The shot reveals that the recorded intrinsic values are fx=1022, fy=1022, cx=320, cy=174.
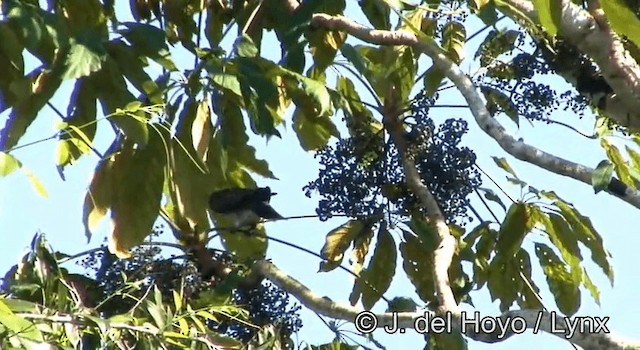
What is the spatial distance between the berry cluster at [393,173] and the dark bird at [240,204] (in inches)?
11.3

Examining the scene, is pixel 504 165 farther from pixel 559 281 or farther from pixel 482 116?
pixel 482 116

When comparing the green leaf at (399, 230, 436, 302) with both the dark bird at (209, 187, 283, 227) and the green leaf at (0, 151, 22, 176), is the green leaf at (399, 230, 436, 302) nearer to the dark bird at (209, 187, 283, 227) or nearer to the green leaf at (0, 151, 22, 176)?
the dark bird at (209, 187, 283, 227)

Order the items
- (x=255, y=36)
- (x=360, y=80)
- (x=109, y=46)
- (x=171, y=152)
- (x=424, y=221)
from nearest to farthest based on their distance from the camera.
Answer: (x=109, y=46)
(x=171, y=152)
(x=424, y=221)
(x=255, y=36)
(x=360, y=80)

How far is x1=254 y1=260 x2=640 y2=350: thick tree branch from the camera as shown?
228cm

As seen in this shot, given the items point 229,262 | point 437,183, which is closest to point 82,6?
point 229,262

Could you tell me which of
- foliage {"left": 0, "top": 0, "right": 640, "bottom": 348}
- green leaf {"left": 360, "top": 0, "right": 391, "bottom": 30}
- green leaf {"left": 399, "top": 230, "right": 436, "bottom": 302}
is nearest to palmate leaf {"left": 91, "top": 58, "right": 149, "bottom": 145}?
foliage {"left": 0, "top": 0, "right": 640, "bottom": 348}

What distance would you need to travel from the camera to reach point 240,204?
3.32 m

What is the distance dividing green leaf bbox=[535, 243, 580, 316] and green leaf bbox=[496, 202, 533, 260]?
0.70ft

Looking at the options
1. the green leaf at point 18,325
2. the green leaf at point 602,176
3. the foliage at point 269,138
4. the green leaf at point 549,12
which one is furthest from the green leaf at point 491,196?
the green leaf at point 549,12

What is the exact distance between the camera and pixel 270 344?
2129 mm

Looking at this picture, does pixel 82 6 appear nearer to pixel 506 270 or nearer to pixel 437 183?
pixel 437 183

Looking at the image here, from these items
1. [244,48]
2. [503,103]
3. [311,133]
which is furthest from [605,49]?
[311,133]

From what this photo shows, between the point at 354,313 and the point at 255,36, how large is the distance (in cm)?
99

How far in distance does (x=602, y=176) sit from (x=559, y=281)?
2.66 feet
